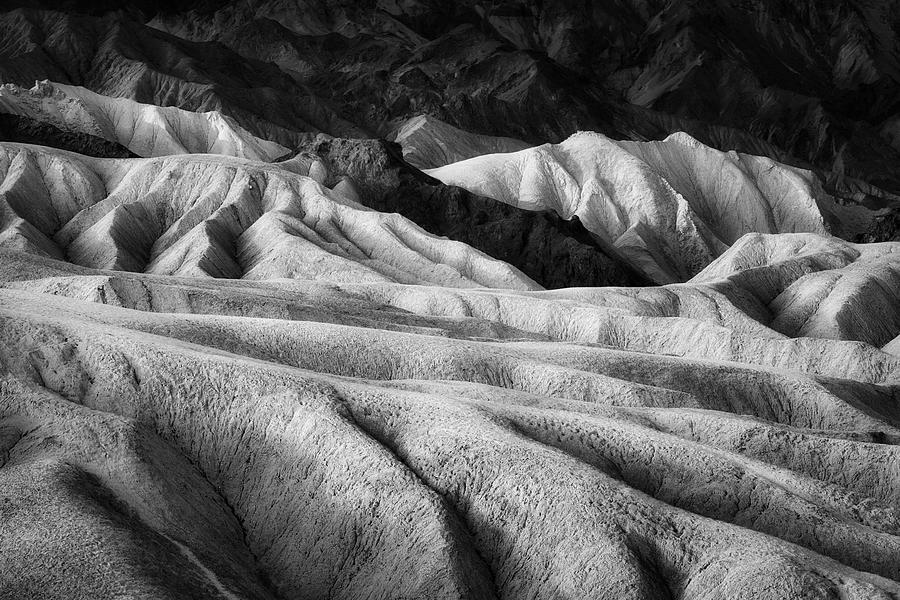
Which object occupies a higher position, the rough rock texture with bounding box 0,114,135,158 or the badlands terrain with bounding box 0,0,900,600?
the badlands terrain with bounding box 0,0,900,600

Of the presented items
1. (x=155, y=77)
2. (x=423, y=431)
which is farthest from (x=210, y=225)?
(x=155, y=77)

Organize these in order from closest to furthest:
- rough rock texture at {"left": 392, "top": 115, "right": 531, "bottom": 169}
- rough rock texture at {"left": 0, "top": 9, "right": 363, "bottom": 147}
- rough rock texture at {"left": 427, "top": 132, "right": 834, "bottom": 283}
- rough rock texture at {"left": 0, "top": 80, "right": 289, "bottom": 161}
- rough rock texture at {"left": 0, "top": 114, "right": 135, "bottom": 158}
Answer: rough rock texture at {"left": 0, "top": 114, "right": 135, "bottom": 158}, rough rock texture at {"left": 427, "top": 132, "right": 834, "bottom": 283}, rough rock texture at {"left": 0, "top": 80, "right": 289, "bottom": 161}, rough rock texture at {"left": 392, "top": 115, "right": 531, "bottom": 169}, rough rock texture at {"left": 0, "top": 9, "right": 363, "bottom": 147}

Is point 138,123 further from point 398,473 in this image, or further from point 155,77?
point 398,473

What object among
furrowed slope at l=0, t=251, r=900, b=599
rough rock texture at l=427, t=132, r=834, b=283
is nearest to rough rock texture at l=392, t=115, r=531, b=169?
rough rock texture at l=427, t=132, r=834, b=283

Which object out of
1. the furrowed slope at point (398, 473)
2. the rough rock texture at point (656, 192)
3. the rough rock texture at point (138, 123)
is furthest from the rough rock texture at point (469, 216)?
the furrowed slope at point (398, 473)

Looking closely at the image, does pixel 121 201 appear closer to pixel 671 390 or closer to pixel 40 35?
pixel 671 390

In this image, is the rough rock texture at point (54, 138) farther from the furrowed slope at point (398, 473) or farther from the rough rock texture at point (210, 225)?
the furrowed slope at point (398, 473)

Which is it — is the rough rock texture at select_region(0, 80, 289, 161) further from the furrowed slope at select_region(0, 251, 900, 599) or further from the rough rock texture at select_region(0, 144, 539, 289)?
the furrowed slope at select_region(0, 251, 900, 599)

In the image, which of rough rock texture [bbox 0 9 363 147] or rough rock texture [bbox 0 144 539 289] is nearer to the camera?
rough rock texture [bbox 0 144 539 289]
